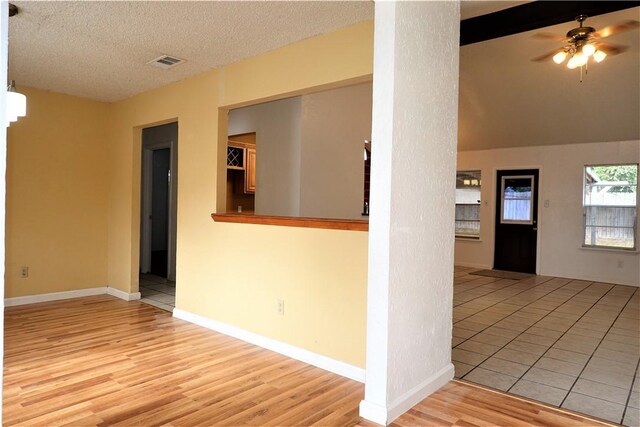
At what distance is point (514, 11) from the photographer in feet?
12.5

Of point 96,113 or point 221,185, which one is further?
point 96,113

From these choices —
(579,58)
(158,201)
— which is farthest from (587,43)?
(158,201)

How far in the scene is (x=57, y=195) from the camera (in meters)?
5.25

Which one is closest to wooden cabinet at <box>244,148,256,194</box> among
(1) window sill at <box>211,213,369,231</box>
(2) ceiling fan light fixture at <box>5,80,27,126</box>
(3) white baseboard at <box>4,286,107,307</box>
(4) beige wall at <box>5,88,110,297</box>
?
(4) beige wall at <box>5,88,110,297</box>

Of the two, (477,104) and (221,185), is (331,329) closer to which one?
(221,185)

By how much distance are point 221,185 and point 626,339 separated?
13.3 ft

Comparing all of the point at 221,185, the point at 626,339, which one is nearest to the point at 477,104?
the point at 626,339

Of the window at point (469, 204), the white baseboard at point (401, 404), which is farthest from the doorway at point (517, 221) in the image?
the white baseboard at point (401, 404)

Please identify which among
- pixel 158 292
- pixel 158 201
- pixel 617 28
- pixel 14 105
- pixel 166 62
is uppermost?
pixel 617 28

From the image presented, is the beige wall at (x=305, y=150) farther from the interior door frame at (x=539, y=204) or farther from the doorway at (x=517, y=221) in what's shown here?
the doorway at (x=517, y=221)

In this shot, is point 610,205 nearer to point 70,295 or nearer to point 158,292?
point 158,292

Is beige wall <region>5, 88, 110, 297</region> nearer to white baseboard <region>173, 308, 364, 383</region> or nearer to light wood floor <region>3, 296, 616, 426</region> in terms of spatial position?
light wood floor <region>3, 296, 616, 426</region>

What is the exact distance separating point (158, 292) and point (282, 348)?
2.91 meters

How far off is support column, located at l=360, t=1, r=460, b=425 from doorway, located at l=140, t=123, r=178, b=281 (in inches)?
176
